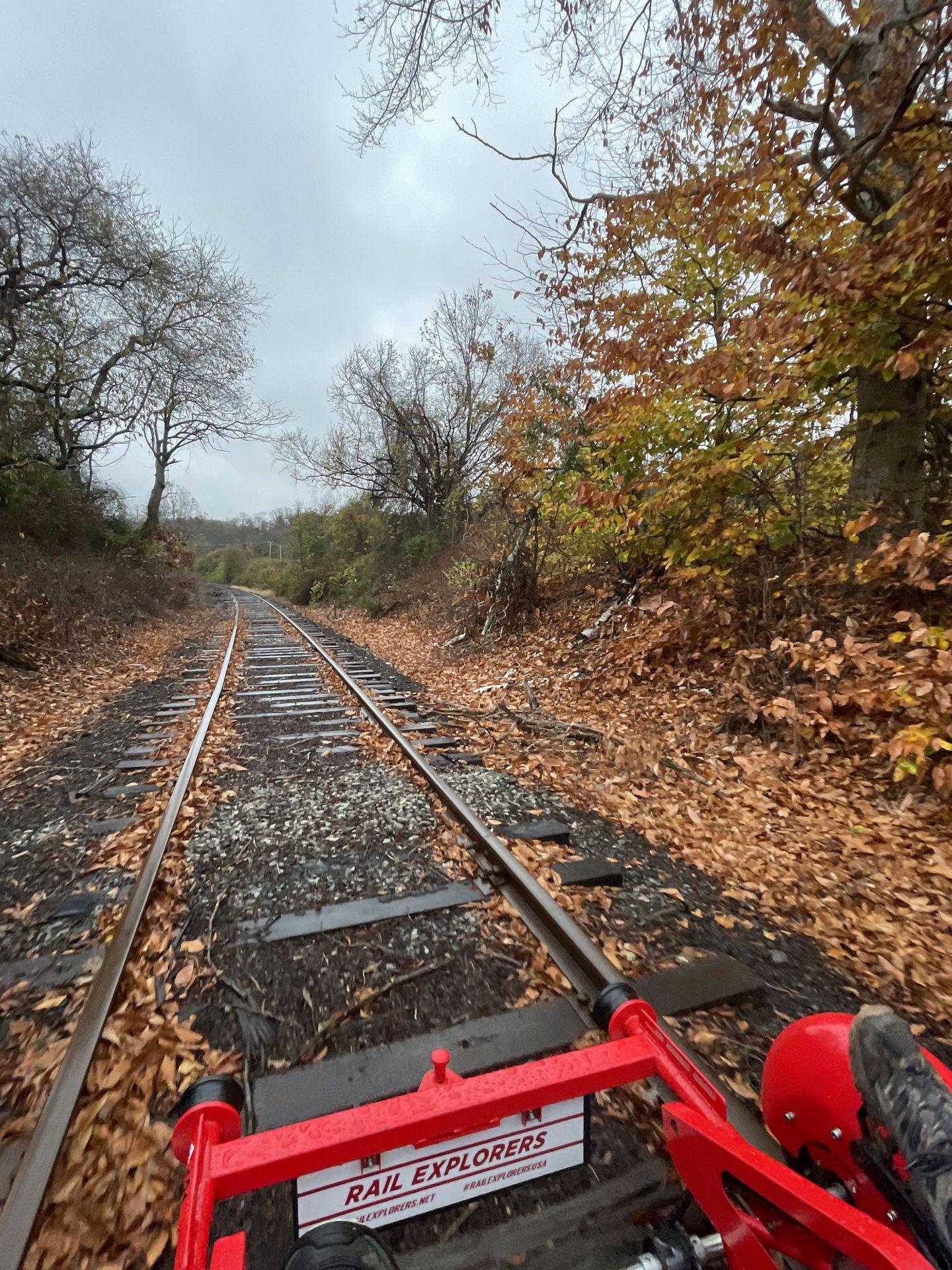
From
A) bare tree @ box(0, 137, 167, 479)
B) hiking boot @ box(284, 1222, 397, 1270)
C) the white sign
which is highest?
bare tree @ box(0, 137, 167, 479)

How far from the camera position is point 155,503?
2312cm

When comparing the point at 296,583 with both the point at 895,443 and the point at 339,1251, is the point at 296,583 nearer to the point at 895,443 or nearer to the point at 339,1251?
the point at 895,443

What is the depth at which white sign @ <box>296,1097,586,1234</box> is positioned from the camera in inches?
54.2

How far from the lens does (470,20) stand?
6.07m

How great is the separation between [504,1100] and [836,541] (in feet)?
23.8

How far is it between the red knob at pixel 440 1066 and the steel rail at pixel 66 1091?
1.18m

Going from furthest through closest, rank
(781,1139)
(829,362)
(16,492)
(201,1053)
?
1. (16,492)
2. (829,362)
3. (201,1053)
4. (781,1139)

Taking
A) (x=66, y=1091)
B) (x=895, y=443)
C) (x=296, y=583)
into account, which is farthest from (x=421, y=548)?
(x=66, y=1091)

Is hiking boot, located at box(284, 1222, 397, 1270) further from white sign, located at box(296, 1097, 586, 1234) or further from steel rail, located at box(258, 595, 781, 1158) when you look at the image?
steel rail, located at box(258, 595, 781, 1158)

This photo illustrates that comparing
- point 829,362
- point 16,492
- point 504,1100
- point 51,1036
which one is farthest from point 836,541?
point 16,492

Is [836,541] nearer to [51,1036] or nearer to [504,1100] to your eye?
[504,1100]

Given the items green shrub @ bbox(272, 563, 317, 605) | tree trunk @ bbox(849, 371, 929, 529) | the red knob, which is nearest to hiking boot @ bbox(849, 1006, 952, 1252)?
the red knob

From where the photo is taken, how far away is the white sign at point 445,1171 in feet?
4.52

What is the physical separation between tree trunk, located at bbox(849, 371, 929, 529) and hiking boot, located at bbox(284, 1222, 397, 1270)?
6.66 m
